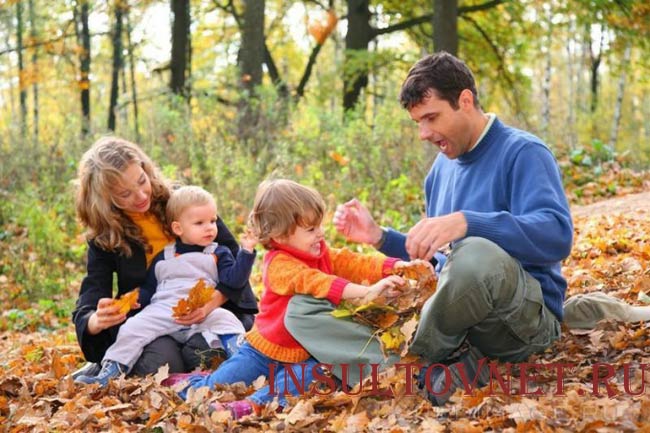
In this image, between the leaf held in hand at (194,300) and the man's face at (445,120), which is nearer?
the man's face at (445,120)

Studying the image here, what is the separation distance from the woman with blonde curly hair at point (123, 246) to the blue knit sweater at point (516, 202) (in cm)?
122

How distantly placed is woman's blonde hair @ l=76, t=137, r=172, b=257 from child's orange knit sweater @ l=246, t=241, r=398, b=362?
3.35ft

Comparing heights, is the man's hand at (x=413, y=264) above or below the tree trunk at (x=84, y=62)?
below

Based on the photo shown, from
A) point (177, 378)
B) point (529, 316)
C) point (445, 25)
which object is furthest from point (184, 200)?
point (445, 25)

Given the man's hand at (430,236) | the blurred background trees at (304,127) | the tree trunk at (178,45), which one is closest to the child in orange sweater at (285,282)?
the man's hand at (430,236)

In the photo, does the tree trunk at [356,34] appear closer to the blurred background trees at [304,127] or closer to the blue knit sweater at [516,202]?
the blurred background trees at [304,127]

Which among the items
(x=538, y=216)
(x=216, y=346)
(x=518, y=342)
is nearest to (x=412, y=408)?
(x=518, y=342)

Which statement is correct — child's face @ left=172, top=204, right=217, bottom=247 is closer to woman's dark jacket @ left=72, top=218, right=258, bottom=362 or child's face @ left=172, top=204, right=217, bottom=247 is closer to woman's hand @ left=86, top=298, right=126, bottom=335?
woman's dark jacket @ left=72, top=218, right=258, bottom=362

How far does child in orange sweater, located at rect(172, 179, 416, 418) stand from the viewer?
11.9 ft

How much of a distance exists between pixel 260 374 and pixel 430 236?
1266 millimetres

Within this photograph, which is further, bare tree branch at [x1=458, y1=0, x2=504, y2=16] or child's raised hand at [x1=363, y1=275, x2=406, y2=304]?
bare tree branch at [x1=458, y1=0, x2=504, y2=16]

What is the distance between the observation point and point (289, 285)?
3688mm

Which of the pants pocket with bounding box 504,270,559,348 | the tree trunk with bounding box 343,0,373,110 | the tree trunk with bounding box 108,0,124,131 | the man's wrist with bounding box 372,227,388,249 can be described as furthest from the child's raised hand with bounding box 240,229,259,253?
the tree trunk with bounding box 108,0,124,131

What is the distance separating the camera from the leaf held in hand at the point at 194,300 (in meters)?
4.17
